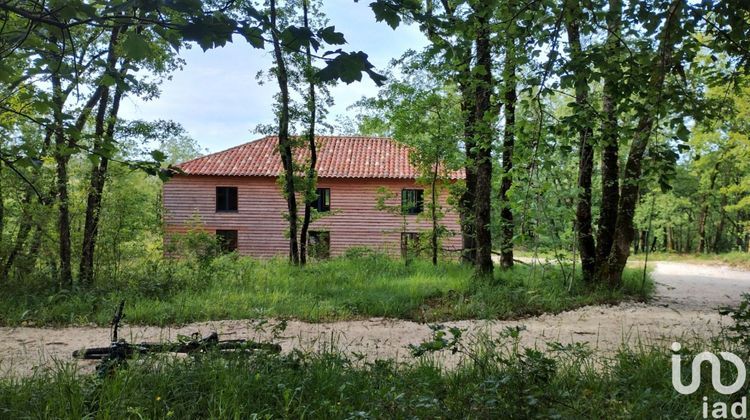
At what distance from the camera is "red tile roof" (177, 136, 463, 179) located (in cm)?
2266

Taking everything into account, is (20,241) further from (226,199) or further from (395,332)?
(226,199)

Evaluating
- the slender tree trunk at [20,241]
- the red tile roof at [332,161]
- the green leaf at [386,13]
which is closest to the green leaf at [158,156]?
the green leaf at [386,13]

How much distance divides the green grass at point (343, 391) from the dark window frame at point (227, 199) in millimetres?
20420

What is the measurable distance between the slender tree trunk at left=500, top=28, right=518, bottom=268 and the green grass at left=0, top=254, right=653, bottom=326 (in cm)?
110

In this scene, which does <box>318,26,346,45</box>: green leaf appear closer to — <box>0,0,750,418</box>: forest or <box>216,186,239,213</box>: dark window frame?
<box>0,0,750,418</box>: forest

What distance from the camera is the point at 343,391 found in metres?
3.17

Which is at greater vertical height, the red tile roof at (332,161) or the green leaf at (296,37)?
the red tile roof at (332,161)

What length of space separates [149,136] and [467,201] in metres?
8.56

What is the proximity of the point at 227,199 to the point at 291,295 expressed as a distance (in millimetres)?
16725

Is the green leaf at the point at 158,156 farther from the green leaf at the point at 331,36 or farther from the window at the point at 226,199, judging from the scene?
the window at the point at 226,199

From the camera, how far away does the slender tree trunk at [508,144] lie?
4191mm

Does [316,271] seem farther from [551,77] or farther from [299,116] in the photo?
[551,77]

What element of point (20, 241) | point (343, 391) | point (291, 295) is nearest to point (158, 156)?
point (343, 391)

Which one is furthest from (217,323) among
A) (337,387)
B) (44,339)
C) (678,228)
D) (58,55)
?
(678,228)
